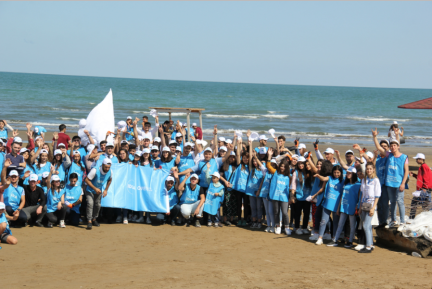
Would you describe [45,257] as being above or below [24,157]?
below

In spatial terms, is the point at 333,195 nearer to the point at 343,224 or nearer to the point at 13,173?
the point at 343,224

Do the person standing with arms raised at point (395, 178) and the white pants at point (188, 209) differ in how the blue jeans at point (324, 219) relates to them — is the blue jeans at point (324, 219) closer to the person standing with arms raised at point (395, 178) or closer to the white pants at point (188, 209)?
the person standing with arms raised at point (395, 178)

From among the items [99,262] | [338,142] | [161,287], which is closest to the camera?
[161,287]

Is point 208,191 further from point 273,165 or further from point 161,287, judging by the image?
point 161,287

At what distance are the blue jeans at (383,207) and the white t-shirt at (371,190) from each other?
3.02ft

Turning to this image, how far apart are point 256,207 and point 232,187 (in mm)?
698


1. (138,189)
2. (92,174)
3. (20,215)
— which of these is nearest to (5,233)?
(20,215)

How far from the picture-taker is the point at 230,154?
1020cm

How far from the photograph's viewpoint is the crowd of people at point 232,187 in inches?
349

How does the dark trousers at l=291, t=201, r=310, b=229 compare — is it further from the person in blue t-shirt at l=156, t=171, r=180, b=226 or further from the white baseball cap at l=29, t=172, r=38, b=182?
the white baseball cap at l=29, t=172, r=38, b=182

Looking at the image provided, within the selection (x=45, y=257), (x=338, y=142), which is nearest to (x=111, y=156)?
(x=45, y=257)

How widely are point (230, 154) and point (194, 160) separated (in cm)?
89

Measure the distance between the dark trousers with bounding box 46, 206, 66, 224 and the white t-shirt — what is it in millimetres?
5735

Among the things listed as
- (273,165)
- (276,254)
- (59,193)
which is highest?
(273,165)
